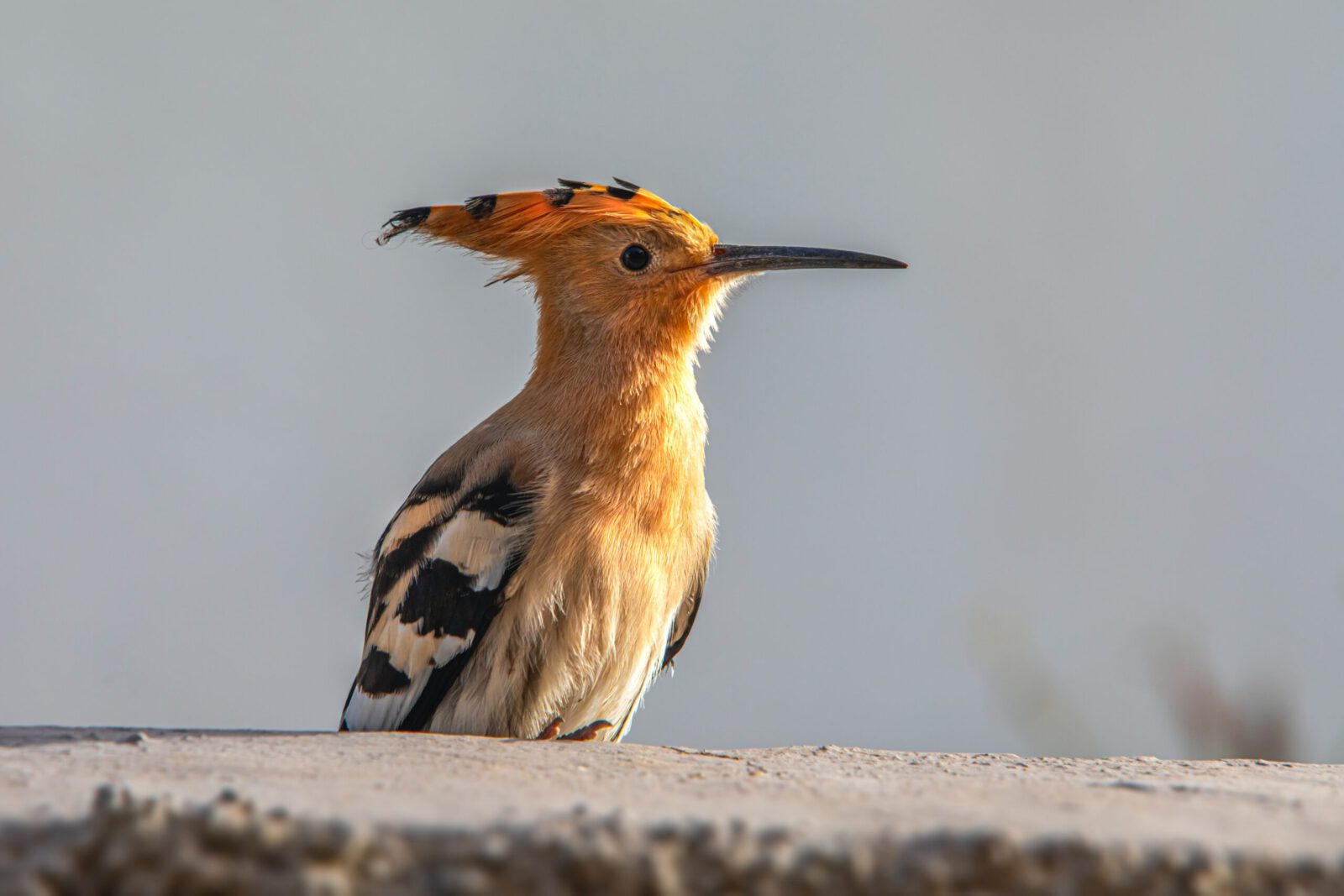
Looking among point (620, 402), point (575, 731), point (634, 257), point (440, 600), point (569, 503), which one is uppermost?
point (634, 257)

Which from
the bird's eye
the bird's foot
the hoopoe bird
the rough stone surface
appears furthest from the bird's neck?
the rough stone surface

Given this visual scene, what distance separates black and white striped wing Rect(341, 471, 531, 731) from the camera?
1.79 metres

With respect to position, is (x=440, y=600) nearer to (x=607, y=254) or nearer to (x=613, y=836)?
(x=607, y=254)

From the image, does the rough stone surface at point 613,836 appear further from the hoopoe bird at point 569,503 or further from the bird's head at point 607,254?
the bird's head at point 607,254

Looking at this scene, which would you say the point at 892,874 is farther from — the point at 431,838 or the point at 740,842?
the point at 431,838

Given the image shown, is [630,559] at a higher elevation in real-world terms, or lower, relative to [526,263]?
lower

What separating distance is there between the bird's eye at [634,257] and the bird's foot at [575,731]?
687 millimetres

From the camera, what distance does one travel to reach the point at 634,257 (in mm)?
2104

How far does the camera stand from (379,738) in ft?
4.54

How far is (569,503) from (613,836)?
0.95m

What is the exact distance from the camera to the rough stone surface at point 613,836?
2.79 feet

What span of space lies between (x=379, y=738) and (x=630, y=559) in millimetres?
526

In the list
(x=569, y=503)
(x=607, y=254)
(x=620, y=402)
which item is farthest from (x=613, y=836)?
(x=607, y=254)

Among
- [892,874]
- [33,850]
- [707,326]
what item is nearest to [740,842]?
[892,874]
